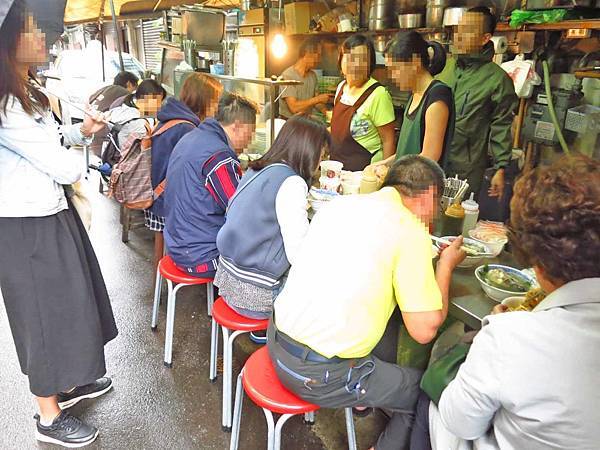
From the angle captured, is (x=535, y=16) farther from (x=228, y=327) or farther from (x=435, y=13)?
(x=228, y=327)

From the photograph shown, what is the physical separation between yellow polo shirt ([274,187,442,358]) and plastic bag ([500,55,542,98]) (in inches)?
109

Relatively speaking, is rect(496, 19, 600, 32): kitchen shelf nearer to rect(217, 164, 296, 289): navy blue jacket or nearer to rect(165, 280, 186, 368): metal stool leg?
rect(217, 164, 296, 289): navy blue jacket

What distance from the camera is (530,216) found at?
1.13 meters

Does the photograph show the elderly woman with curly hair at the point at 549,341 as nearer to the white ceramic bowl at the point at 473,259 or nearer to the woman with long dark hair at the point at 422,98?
the white ceramic bowl at the point at 473,259

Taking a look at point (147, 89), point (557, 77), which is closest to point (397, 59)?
point (557, 77)

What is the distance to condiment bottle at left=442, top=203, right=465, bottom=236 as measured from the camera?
2.00 meters

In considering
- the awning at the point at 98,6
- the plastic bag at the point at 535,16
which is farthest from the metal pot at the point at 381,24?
the awning at the point at 98,6

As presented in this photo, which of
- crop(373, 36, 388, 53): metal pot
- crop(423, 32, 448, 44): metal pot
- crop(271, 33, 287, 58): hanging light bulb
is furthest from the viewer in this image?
crop(373, 36, 388, 53): metal pot

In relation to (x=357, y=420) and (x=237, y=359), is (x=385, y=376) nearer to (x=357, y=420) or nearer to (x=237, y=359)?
(x=357, y=420)

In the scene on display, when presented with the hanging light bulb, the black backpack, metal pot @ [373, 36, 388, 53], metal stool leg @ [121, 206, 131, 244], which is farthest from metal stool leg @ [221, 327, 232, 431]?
metal pot @ [373, 36, 388, 53]

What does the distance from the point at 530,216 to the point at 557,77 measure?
3.27 metres

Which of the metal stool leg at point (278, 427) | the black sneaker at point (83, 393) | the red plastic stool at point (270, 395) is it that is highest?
the red plastic stool at point (270, 395)

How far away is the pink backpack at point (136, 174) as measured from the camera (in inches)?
123

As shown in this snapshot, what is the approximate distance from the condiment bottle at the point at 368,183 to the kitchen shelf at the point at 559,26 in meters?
2.04
